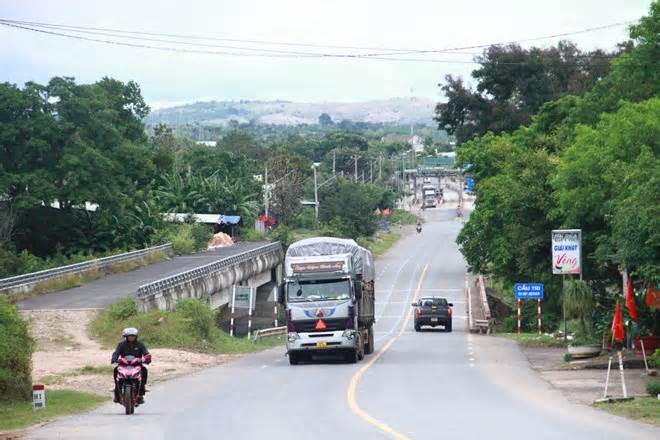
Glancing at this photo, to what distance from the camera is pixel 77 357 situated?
36.9 m

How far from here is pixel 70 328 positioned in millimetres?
42969

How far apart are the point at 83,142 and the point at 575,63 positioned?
1573 inches

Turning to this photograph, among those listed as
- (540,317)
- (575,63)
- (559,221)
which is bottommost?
(540,317)

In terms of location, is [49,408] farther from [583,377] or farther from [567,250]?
[567,250]

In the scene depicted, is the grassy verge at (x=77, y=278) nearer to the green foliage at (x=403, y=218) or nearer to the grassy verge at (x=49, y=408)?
the grassy verge at (x=49, y=408)

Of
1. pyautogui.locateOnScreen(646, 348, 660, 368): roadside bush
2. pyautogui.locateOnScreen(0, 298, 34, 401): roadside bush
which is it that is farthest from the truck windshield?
pyautogui.locateOnScreen(0, 298, 34, 401): roadside bush

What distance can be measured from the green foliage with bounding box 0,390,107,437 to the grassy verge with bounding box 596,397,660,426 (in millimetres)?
10206

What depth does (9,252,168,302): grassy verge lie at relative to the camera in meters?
51.5

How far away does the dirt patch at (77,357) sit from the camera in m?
30.9

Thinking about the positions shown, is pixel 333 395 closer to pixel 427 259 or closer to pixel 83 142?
pixel 83 142

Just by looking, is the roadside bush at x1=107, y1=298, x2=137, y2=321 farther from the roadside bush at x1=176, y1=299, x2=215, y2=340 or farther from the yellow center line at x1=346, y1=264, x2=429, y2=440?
the yellow center line at x1=346, y1=264, x2=429, y2=440

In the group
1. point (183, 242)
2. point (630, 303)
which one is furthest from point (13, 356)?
point (183, 242)

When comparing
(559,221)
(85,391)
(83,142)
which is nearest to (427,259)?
(83,142)

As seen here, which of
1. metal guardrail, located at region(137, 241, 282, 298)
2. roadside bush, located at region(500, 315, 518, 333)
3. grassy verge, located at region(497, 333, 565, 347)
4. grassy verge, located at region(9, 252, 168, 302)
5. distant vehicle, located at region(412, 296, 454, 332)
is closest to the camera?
grassy verge, located at region(497, 333, 565, 347)
